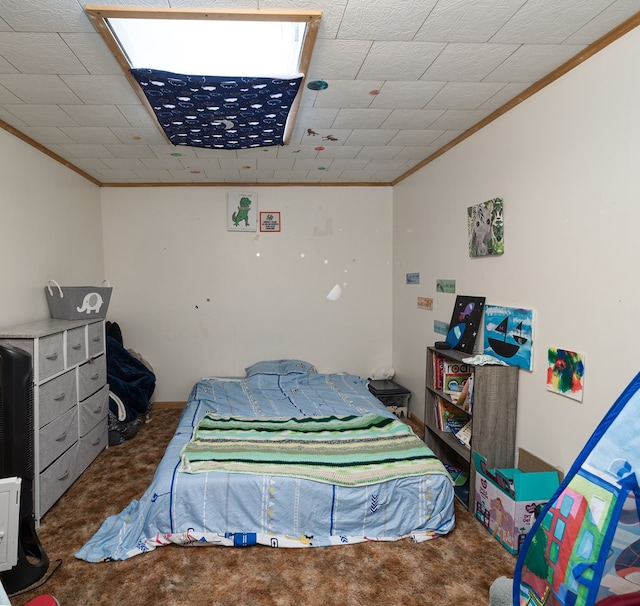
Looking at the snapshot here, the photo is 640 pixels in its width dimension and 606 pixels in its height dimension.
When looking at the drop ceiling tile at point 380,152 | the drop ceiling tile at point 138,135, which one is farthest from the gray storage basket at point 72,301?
the drop ceiling tile at point 380,152

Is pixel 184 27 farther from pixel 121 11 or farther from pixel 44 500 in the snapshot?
pixel 44 500

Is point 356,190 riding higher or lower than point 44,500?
higher

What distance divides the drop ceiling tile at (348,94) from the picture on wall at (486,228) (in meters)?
0.99

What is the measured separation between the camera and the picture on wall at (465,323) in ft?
9.07

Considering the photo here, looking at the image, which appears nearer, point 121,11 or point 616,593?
point 616,593

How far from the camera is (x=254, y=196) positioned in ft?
14.1

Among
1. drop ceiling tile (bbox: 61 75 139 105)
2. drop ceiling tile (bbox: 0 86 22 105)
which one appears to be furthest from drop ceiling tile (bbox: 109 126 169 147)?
drop ceiling tile (bbox: 0 86 22 105)

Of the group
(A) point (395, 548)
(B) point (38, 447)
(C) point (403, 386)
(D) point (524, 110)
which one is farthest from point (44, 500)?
(D) point (524, 110)

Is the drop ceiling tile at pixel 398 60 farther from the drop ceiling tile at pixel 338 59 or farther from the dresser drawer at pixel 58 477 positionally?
the dresser drawer at pixel 58 477

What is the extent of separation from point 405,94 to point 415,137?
2.43 ft

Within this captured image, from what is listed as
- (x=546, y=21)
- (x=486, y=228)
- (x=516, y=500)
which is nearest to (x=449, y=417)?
(x=516, y=500)

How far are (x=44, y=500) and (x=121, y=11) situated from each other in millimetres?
2513

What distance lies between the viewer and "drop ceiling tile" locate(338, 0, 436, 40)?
1529 mm

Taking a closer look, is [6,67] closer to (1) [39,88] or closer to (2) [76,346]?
(1) [39,88]
